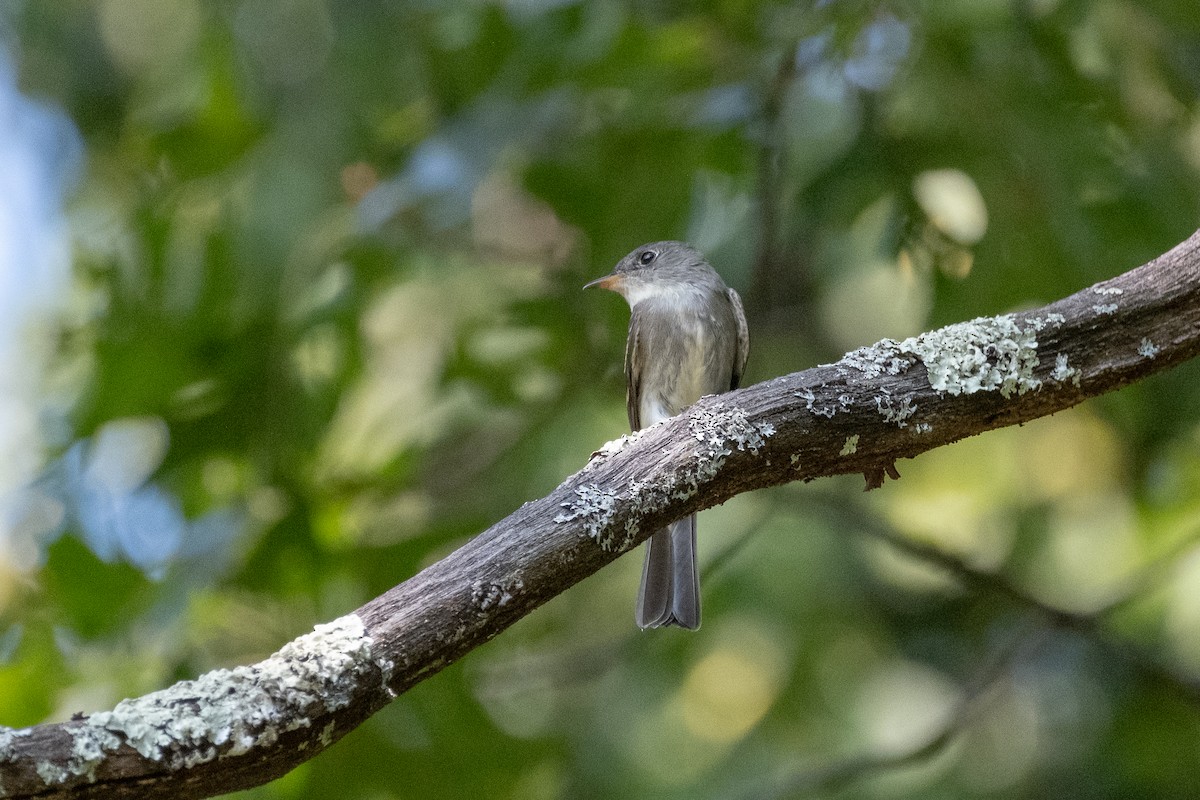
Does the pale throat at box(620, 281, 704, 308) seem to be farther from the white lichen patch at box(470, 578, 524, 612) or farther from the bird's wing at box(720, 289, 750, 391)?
the white lichen patch at box(470, 578, 524, 612)

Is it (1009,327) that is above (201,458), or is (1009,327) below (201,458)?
below

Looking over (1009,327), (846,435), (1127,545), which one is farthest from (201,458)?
(1127,545)

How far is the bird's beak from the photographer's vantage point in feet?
14.0

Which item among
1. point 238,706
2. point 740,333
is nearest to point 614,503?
point 238,706

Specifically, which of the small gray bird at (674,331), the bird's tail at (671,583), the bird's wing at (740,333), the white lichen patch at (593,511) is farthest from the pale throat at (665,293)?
the white lichen patch at (593,511)

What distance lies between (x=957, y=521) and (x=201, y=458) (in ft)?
9.12

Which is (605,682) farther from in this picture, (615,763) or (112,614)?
(112,614)

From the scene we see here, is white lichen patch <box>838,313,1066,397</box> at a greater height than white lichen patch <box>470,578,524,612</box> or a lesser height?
greater

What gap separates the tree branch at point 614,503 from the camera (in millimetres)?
1861

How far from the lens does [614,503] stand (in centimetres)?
225

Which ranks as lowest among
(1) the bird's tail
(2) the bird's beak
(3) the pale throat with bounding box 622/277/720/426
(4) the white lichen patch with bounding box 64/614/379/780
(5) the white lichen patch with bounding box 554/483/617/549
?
(4) the white lichen patch with bounding box 64/614/379/780

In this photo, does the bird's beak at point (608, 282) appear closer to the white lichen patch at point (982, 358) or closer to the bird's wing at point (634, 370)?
the bird's wing at point (634, 370)

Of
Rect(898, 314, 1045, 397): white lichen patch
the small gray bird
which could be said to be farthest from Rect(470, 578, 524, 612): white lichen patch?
the small gray bird

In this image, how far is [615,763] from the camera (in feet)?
14.4
